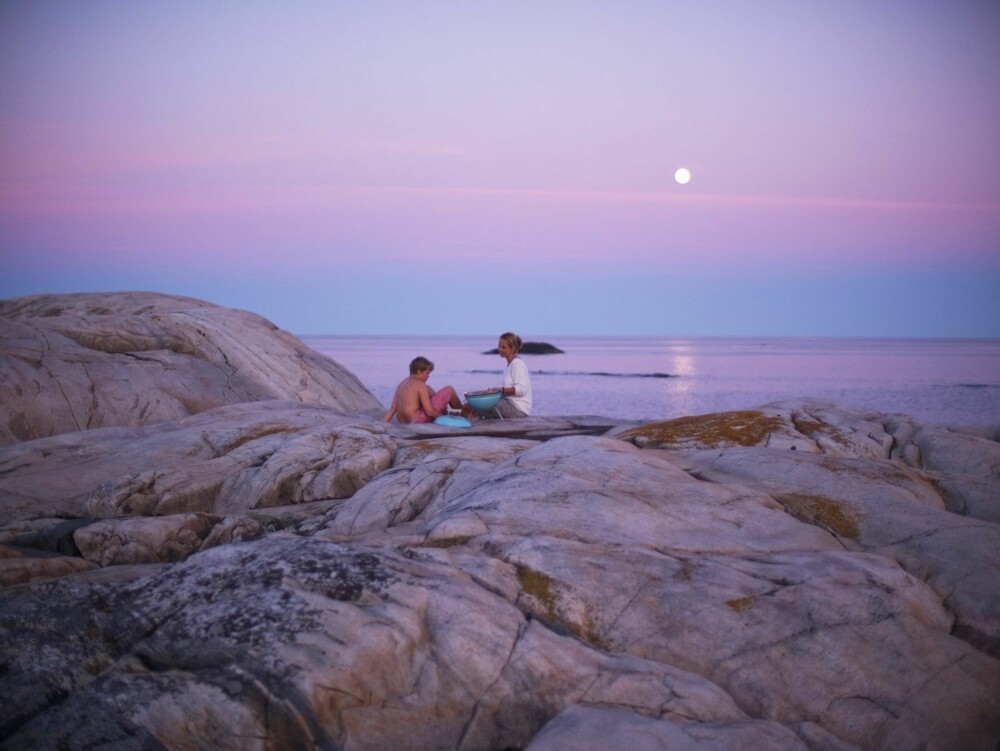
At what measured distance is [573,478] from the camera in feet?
31.5

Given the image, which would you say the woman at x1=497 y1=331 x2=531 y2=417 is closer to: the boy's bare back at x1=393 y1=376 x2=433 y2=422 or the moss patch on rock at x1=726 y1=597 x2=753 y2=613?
the boy's bare back at x1=393 y1=376 x2=433 y2=422

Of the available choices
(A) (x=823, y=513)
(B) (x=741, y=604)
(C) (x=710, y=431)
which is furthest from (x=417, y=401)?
(B) (x=741, y=604)

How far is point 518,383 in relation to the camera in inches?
670

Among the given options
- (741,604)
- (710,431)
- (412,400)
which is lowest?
(741,604)

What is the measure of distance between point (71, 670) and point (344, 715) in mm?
2253

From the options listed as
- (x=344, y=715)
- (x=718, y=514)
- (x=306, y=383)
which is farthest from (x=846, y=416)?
(x=306, y=383)

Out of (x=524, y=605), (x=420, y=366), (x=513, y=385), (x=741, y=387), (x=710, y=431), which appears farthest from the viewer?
(x=741, y=387)

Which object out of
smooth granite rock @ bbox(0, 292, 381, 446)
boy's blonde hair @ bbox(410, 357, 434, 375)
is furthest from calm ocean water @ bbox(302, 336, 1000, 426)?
boy's blonde hair @ bbox(410, 357, 434, 375)

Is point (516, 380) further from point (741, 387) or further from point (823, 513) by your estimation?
point (741, 387)

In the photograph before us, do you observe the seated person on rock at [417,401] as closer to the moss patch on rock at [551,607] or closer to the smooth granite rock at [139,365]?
the smooth granite rock at [139,365]

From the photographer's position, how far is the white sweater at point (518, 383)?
1695 cm

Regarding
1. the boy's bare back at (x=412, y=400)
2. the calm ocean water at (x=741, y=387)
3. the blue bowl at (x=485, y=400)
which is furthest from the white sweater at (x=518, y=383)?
the calm ocean water at (x=741, y=387)

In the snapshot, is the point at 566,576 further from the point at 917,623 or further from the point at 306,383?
the point at 306,383

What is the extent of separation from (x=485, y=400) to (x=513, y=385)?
0.65 metres
